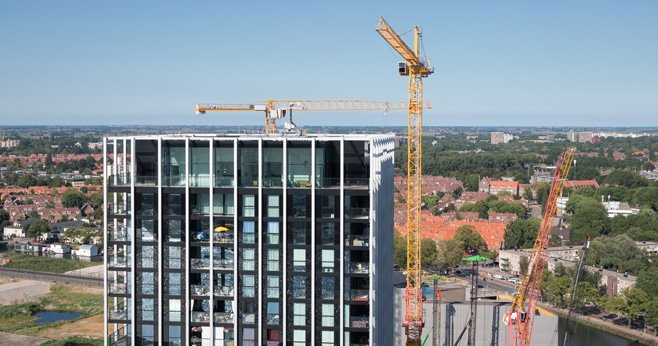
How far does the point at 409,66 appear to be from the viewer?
49125 mm

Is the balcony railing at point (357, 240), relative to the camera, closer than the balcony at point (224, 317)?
Yes

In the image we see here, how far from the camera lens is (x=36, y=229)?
115500 millimetres

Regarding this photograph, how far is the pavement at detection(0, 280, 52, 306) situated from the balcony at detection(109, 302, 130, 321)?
57272 mm

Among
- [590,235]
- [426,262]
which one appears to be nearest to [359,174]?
[426,262]

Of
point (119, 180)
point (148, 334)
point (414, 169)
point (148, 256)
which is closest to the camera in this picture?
point (148, 256)

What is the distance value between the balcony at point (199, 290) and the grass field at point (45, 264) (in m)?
73.6

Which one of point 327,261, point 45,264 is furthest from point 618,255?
point 327,261

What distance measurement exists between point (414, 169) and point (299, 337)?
84.8 feet

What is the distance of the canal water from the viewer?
64875 mm

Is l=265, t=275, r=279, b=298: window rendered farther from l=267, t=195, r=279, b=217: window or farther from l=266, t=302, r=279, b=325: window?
l=267, t=195, r=279, b=217: window

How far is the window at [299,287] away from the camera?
24969 mm

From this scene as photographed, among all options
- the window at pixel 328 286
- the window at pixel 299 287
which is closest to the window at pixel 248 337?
the window at pixel 299 287

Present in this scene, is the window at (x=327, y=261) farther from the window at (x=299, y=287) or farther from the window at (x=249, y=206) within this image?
the window at (x=249, y=206)

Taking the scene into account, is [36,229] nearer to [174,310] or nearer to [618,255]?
[618,255]
